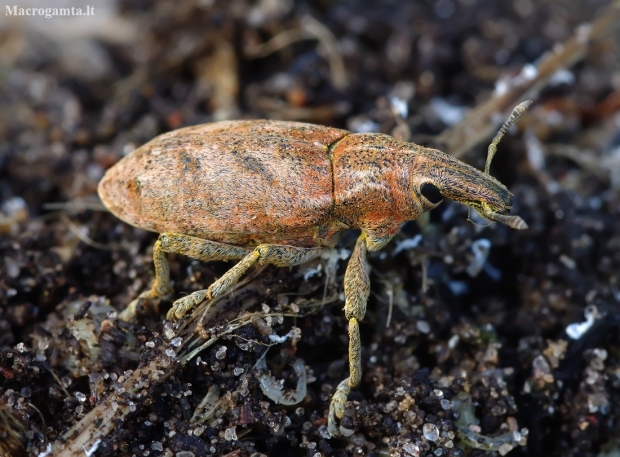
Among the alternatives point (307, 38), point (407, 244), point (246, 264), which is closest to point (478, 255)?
point (407, 244)

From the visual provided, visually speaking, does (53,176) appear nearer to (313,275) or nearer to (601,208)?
(313,275)

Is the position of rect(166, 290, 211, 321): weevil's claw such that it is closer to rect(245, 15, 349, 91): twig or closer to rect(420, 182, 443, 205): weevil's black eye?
rect(420, 182, 443, 205): weevil's black eye

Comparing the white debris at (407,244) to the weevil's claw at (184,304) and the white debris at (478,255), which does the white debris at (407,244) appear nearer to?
the white debris at (478,255)

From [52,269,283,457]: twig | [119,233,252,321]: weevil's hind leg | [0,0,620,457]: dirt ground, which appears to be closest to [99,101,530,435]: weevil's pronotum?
[119,233,252,321]: weevil's hind leg

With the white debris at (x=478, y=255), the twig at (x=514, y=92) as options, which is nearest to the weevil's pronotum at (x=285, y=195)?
the white debris at (x=478, y=255)

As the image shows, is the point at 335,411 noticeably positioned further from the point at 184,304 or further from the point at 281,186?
the point at 281,186

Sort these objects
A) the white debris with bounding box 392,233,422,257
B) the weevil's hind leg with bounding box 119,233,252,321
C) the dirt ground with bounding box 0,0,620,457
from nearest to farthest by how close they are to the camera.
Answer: the dirt ground with bounding box 0,0,620,457
the weevil's hind leg with bounding box 119,233,252,321
the white debris with bounding box 392,233,422,257
